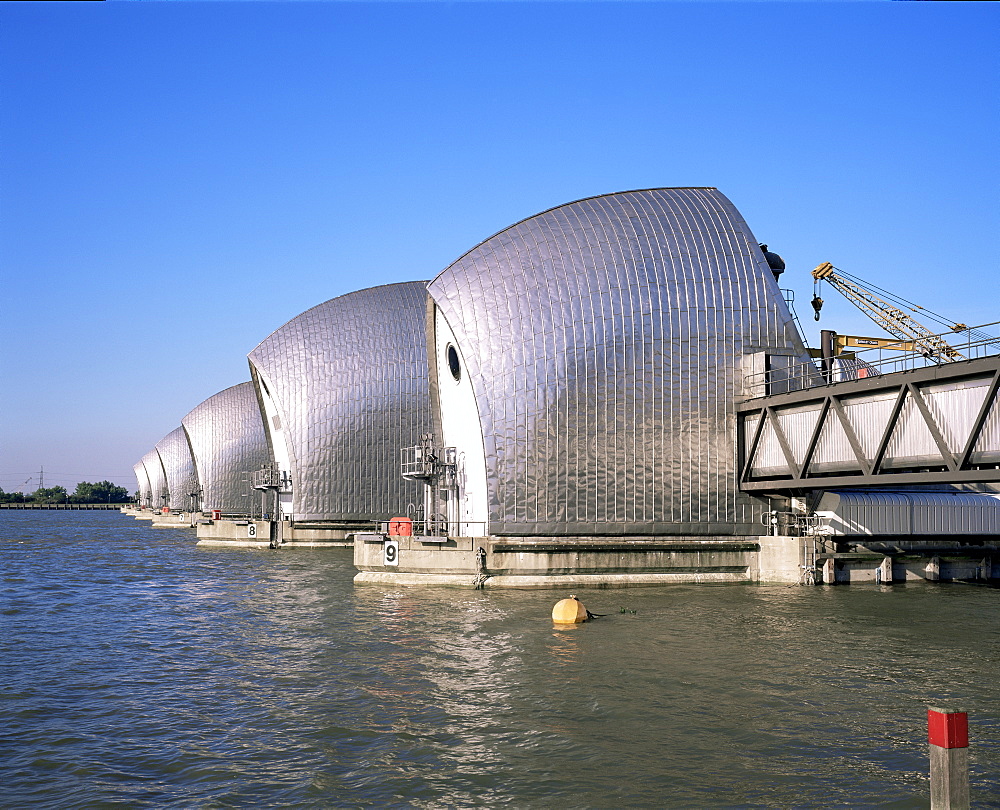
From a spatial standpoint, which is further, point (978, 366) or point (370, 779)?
point (978, 366)

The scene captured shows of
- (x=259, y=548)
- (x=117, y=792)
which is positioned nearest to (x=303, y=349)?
(x=259, y=548)

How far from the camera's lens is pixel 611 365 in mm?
40938

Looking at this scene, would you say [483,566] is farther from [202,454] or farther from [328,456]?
[202,454]

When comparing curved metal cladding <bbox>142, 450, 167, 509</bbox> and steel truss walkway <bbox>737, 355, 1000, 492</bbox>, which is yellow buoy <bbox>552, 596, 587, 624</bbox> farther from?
curved metal cladding <bbox>142, 450, 167, 509</bbox>

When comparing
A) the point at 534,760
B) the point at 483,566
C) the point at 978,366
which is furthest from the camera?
the point at 483,566

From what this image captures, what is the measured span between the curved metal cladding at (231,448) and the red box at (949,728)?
87.9 metres

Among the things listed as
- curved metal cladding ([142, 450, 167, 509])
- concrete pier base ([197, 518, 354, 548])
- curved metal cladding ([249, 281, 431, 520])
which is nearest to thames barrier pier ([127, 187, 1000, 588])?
curved metal cladding ([249, 281, 431, 520])

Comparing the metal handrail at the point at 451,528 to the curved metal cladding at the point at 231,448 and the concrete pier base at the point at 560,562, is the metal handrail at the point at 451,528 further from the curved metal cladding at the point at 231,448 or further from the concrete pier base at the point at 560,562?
the curved metal cladding at the point at 231,448

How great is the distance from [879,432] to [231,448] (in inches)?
3015

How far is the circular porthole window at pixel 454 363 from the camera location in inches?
1764

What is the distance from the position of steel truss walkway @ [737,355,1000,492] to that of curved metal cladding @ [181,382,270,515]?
2523 inches

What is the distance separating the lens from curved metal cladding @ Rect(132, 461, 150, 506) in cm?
17755

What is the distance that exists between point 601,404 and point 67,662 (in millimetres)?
24749

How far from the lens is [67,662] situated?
23109 millimetres
